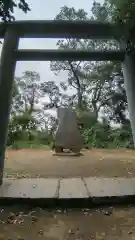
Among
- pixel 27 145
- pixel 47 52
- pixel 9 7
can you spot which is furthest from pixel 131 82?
pixel 27 145

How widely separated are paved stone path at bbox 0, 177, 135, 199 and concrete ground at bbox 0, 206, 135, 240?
203 millimetres

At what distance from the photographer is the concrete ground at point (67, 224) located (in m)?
2.78

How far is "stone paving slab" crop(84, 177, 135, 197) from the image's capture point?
12.1 ft

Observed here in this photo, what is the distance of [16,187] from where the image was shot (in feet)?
13.5

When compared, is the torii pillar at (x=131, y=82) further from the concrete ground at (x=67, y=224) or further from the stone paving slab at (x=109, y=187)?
the concrete ground at (x=67, y=224)

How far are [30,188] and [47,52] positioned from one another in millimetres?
1871

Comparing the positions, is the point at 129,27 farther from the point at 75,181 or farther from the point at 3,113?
the point at 75,181

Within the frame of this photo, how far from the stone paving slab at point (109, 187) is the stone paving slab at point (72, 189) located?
8cm

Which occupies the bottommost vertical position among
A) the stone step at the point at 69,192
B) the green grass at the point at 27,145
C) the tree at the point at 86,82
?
the stone step at the point at 69,192

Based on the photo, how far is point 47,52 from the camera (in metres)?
4.29

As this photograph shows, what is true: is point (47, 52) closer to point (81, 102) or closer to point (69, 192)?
point (69, 192)

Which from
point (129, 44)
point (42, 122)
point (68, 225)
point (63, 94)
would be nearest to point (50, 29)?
point (129, 44)

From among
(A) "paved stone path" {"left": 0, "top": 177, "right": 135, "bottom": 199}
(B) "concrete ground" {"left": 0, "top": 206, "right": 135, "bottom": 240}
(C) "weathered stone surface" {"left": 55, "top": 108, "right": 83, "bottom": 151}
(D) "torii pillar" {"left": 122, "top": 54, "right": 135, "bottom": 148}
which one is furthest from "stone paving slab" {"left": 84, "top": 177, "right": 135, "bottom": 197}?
(C) "weathered stone surface" {"left": 55, "top": 108, "right": 83, "bottom": 151}

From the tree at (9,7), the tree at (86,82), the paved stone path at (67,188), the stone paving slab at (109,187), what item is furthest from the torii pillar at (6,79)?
the tree at (86,82)
